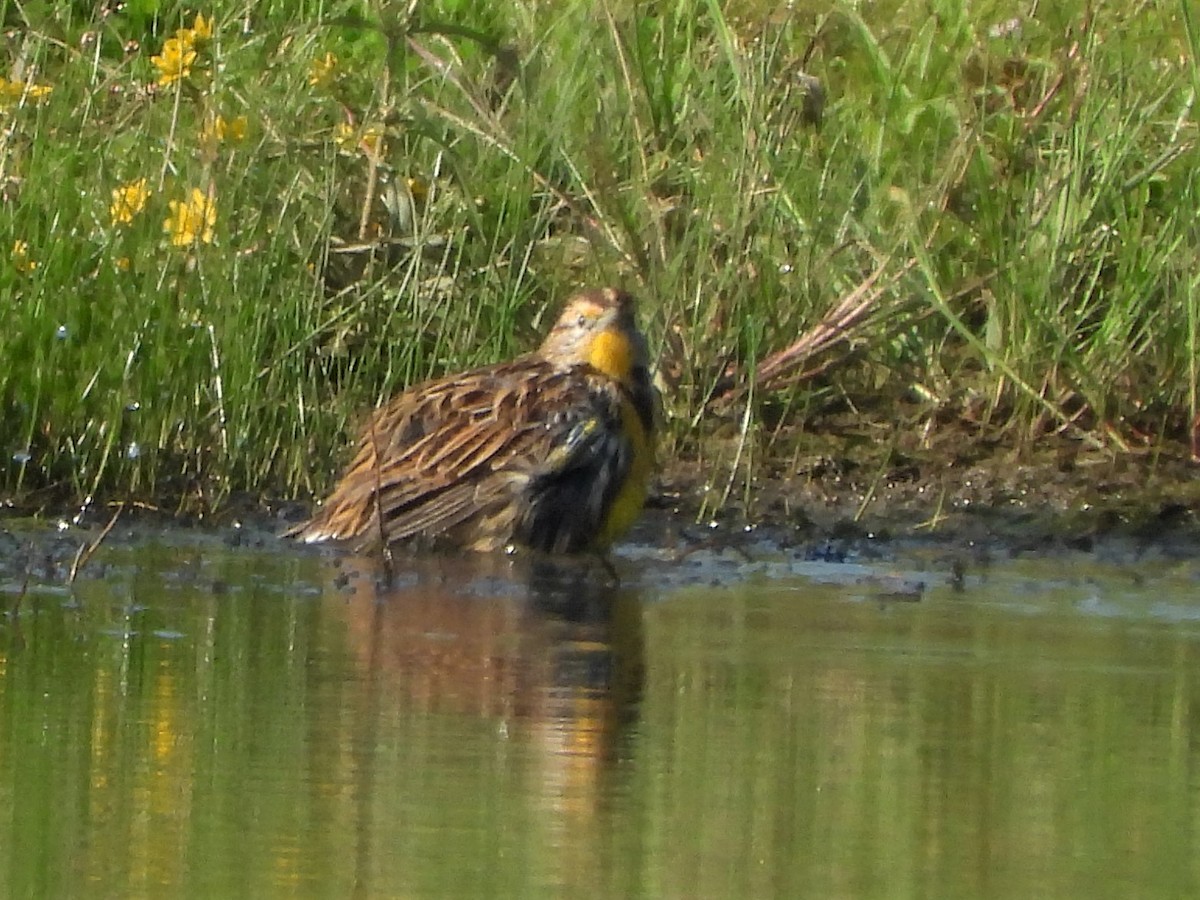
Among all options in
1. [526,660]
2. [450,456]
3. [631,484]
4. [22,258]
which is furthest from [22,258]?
[526,660]

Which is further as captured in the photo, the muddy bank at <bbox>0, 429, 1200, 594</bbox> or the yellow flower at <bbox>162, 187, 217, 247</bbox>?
the yellow flower at <bbox>162, 187, 217, 247</bbox>

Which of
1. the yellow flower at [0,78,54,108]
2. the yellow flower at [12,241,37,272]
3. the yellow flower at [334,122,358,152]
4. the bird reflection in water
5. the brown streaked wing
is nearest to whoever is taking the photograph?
the bird reflection in water

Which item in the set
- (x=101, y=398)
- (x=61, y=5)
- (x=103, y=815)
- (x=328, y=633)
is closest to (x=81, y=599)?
(x=328, y=633)

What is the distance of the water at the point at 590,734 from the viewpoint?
13.7 ft

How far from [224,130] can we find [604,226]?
1.36 metres

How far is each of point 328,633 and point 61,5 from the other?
4066mm

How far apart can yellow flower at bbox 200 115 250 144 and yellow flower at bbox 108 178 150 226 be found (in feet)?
0.81

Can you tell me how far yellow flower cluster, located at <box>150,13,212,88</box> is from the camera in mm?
8578

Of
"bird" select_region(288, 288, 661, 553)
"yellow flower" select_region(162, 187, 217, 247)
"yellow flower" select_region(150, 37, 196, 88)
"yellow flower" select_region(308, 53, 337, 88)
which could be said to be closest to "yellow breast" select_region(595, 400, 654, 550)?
"bird" select_region(288, 288, 661, 553)

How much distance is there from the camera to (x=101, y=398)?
8109mm

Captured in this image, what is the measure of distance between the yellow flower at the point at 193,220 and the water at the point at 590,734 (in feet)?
3.75

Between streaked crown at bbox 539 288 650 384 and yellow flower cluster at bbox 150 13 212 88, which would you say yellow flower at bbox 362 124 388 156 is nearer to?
yellow flower cluster at bbox 150 13 212 88

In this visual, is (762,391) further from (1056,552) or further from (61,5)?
(61,5)

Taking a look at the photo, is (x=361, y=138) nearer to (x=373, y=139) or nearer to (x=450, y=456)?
(x=373, y=139)
